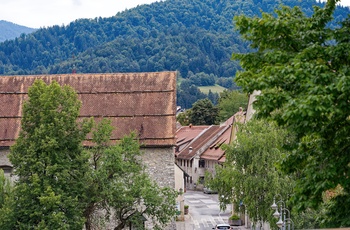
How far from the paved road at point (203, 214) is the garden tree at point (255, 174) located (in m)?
13.0

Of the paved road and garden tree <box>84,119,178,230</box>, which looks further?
A: the paved road

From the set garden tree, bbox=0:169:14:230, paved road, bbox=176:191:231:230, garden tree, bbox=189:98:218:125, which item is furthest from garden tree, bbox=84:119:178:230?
garden tree, bbox=189:98:218:125

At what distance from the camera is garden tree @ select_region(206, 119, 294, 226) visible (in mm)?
34875

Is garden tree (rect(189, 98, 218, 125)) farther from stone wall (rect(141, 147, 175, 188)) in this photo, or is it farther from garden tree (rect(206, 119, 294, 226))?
garden tree (rect(206, 119, 294, 226))

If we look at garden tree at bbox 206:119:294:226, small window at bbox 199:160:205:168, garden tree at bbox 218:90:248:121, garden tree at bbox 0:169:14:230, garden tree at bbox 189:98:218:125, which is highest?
garden tree at bbox 218:90:248:121

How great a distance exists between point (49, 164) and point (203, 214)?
29.0 meters

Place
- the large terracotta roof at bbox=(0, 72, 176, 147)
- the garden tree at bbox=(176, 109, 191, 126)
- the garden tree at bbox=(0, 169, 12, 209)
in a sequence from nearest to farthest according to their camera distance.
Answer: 1. the garden tree at bbox=(0, 169, 12, 209)
2. the large terracotta roof at bbox=(0, 72, 176, 147)
3. the garden tree at bbox=(176, 109, 191, 126)

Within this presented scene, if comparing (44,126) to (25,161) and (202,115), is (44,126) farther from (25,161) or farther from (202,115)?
(202,115)

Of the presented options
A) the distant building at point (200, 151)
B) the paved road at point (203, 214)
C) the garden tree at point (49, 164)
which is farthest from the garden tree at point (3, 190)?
the distant building at point (200, 151)

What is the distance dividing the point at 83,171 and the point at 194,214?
27.8m

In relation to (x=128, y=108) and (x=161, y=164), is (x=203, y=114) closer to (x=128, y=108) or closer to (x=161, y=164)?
(x=128, y=108)

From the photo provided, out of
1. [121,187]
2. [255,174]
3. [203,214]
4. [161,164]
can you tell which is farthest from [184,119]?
[121,187]

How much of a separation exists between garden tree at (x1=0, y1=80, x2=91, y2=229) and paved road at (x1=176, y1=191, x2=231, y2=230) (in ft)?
60.3

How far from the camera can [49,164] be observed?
3256 centimetres
